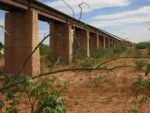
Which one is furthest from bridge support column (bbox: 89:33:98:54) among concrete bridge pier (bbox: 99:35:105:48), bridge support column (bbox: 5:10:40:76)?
bridge support column (bbox: 5:10:40:76)

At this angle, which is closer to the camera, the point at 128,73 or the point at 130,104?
the point at 130,104

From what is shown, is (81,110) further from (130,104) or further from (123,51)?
(123,51)

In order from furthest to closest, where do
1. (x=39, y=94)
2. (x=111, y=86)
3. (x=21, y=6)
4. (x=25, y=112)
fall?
1. (x=21, y=6)
2. (x=111, y=86)
3. (x=25, y=112)
4. (x=39, y=94)

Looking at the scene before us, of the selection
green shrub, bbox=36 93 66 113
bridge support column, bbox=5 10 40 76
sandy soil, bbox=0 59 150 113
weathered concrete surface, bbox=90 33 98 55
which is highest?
weathered concrete surface, bbox=90 33 98 55

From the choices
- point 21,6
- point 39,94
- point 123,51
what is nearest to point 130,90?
point 21,6

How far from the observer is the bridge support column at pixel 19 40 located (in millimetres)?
19344

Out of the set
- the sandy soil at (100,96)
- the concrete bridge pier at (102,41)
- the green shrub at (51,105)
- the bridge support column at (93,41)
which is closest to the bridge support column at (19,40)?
the sandy soil at (100,96)

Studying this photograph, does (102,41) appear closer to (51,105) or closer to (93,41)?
(93,41)

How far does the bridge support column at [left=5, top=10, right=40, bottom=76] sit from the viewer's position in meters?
19.3

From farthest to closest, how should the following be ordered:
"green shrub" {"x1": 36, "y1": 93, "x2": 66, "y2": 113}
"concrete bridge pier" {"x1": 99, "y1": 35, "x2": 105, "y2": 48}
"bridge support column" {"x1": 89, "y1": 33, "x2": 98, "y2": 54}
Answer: "concrete bridge pier" {"x1": 99, "y1": 35, "x2": 105, "y2": 48} → "bridge support column" {"x1": 89, "y1": 33, "x2": 98, "y2": 54} → "green shrub" {"x1": 36, "y1": 93, "x2": 66, "y2": 113}

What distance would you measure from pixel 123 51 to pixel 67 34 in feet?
37.7

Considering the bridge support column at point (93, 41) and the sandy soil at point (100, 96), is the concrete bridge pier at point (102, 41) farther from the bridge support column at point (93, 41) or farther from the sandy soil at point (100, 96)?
the sandy soil at point (100, 96)

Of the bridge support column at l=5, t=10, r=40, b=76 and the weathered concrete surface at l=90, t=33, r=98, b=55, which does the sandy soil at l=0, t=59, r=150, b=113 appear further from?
the weathered concrete surface at l=90, t=33, r=98, b=55

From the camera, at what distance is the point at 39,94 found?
20.0 ft
